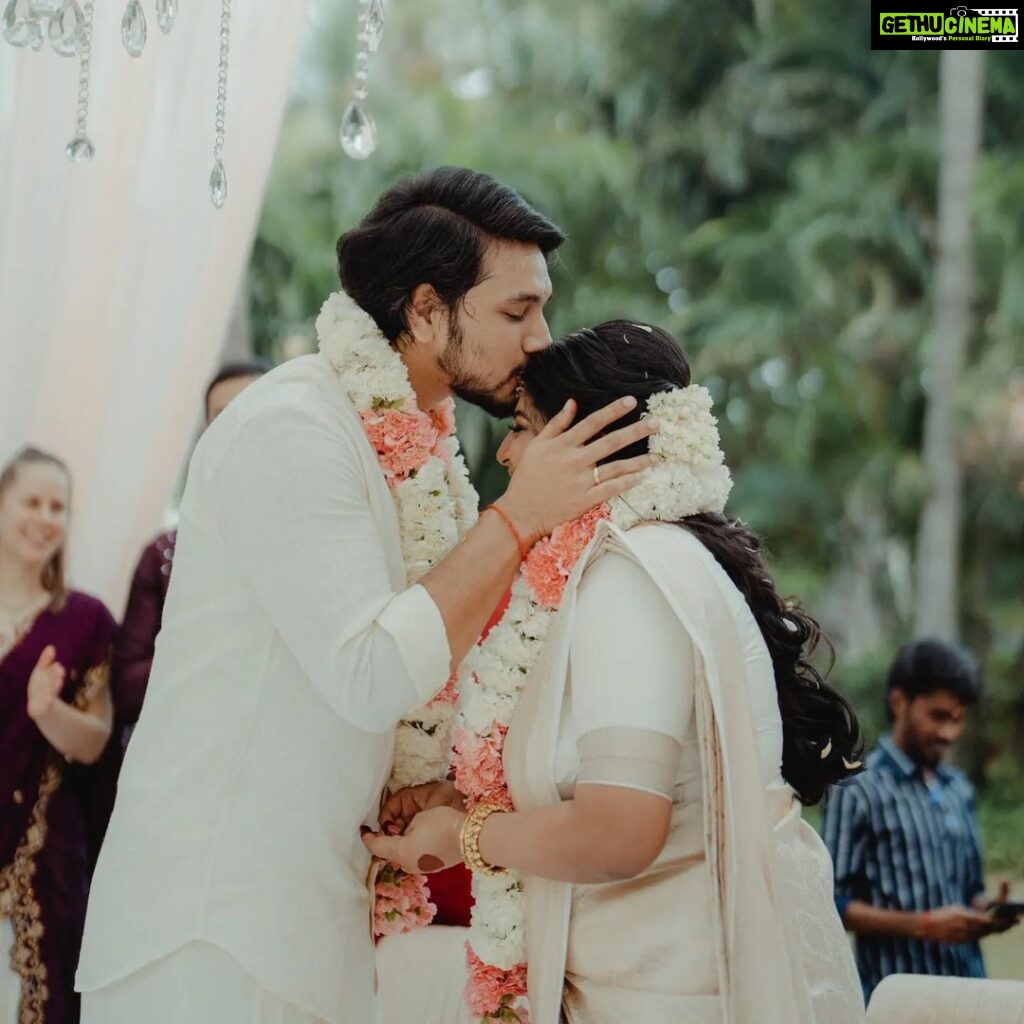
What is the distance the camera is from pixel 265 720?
189 centimetres

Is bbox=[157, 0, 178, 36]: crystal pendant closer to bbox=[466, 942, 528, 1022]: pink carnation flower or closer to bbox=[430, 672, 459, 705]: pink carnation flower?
bbox=[430, 672, 459, 705]: pink carnation flower

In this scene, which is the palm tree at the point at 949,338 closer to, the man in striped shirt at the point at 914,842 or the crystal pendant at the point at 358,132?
the man in striped shirt at the point at 914,842

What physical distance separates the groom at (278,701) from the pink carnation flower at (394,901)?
0.24 ft

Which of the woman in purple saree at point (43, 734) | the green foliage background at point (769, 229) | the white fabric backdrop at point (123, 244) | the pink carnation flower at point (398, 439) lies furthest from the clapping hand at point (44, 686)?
the green foliage background at point (769, 229)

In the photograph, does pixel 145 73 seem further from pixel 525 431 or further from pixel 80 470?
pixel 525 431

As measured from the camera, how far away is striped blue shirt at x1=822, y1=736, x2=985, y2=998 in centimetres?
333

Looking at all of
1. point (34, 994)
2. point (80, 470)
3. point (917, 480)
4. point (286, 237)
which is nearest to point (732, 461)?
point (917, 480)

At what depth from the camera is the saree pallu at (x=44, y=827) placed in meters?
3.10

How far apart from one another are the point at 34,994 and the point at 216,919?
1.48 metres

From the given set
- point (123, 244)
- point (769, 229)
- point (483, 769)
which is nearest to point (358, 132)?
point (483, 769)

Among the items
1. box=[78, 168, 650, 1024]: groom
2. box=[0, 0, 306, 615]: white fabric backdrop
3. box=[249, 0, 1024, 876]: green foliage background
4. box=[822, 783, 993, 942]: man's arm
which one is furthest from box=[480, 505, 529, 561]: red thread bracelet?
box=[249, 0, 1024, 876]: green foliage background

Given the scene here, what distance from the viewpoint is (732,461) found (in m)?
8.23

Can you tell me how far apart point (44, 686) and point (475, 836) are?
1.56 m

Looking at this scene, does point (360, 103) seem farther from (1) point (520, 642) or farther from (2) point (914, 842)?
(2) point (914, 842)
